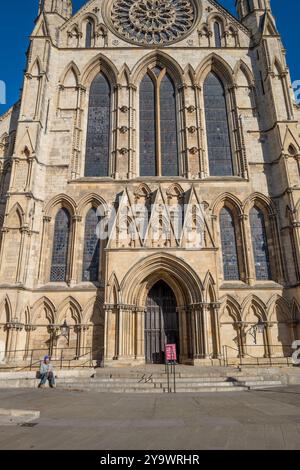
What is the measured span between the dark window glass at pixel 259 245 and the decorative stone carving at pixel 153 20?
13.7 metres

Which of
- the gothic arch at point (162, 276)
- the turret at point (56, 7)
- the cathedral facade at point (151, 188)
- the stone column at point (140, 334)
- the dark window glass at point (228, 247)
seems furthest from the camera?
the turret at point (56, 7)

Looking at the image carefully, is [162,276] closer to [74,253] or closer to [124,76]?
[74,253]

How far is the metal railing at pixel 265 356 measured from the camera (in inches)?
563

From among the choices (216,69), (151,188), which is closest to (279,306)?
(151,188)

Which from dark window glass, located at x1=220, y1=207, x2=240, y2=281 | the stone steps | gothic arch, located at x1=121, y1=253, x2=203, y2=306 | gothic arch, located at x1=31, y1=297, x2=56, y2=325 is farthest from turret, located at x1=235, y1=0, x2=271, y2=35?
gothic arch, located at x1=31, y1=297, x2=56, y2=325

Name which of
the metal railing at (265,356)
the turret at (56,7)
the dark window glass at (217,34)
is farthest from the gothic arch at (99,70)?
the metal railing at (265,356)

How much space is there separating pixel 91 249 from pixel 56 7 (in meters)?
17.8

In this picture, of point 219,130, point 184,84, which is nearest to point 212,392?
point 219,130

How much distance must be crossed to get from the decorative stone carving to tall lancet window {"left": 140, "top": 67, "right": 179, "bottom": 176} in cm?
298

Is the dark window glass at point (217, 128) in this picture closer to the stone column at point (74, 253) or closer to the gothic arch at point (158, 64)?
the gothic arch at point (158, 64)

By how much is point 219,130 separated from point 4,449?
19.3 m

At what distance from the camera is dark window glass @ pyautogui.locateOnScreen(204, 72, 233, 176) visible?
62.0 feet

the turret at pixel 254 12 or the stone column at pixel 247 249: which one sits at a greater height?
the turret at pixel 254 12

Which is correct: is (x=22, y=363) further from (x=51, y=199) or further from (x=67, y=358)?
(x=51, y=199)
